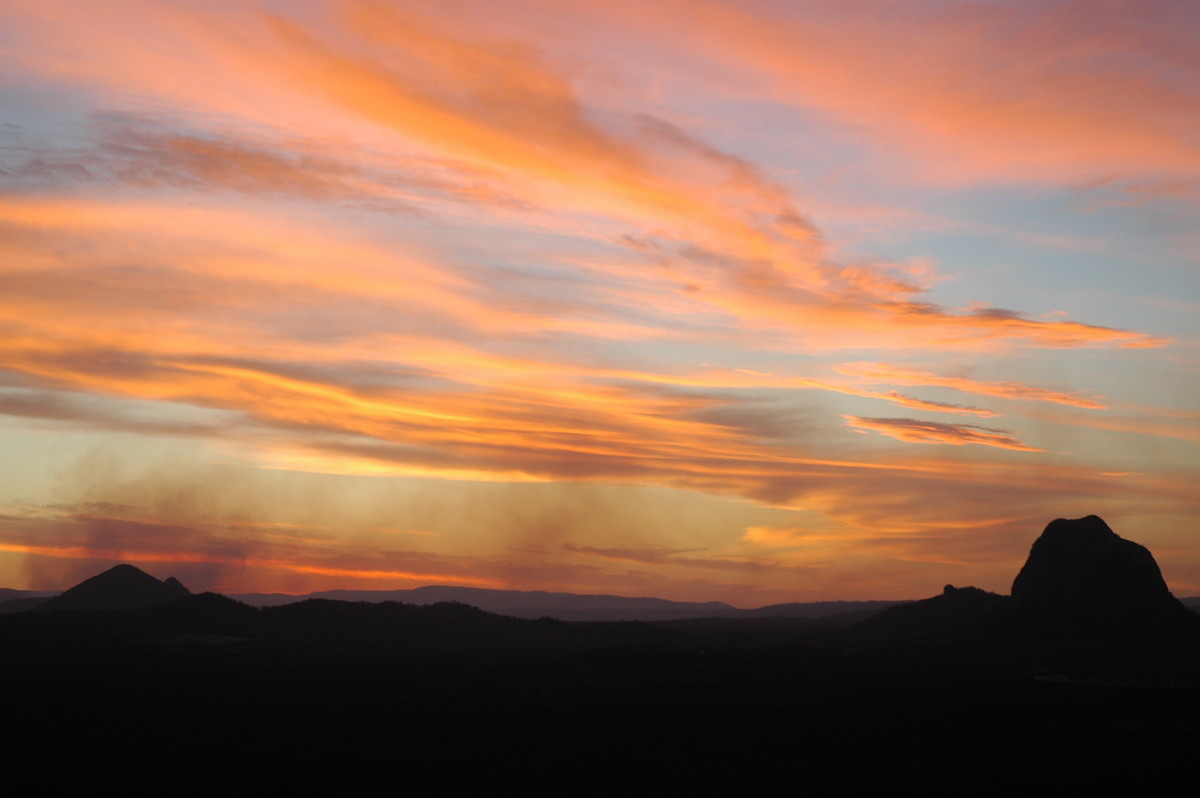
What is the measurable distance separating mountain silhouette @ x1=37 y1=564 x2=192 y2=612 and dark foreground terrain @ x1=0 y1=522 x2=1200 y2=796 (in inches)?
1517

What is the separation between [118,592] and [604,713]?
5284 inches

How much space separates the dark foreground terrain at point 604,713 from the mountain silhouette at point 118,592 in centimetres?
3853

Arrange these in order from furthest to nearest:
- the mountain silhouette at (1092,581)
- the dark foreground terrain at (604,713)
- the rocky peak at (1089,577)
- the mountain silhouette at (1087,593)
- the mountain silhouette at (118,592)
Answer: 1. the mountain silhouette at (118,592)
2. the rocky peak at (1089,577)
3. the mountain silhouette at (1092,581)
4. the mountain silhouette at (1087,593)
5. the dark foreground terrain at (604,713)

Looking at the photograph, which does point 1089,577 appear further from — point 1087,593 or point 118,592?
point 118,592

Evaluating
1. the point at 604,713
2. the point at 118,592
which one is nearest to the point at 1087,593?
the point at 604,713

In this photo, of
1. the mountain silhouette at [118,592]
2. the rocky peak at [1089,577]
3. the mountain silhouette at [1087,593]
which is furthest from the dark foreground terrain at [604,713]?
the mountain silhouette at [118,592]

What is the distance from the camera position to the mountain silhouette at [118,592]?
547 ft

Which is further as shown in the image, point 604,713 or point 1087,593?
point 1087,593

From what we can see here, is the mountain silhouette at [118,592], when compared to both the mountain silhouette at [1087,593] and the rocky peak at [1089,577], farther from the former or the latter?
the rocky peak at [1089,577]

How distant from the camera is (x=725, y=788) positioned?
4428 cm

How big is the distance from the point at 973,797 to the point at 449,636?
405 feet

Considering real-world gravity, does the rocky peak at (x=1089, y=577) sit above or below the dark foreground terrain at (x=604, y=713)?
above

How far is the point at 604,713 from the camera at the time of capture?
68.0m

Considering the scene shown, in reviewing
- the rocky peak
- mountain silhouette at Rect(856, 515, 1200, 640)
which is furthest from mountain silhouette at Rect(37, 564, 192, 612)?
the rocky peak
